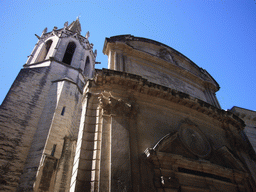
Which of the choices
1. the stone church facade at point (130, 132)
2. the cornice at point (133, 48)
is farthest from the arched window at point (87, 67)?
the cornice at point (133, 48)

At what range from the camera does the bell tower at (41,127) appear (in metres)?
11.9

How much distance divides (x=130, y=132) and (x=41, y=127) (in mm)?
10717

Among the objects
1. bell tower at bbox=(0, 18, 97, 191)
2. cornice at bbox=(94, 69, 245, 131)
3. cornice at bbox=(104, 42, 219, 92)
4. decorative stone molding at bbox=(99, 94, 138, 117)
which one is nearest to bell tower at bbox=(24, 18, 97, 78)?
bell tower at bbox=(0, 18, 97, 191)

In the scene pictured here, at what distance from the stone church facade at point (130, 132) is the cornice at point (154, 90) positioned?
0.04 metres

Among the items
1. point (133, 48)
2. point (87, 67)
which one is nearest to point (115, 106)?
point (133, 48)

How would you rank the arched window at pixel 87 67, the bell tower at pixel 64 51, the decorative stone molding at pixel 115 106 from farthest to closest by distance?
the arched window at pixel 87 67, the bell tower at pixel 64 51, the decorative stone molding at pixel 115 106

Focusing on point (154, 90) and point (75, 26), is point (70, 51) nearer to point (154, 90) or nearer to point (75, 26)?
point (75, 26)

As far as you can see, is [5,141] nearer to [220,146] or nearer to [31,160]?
[31,160]

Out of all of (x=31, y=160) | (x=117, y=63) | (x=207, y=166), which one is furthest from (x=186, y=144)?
(x=31, y=160)

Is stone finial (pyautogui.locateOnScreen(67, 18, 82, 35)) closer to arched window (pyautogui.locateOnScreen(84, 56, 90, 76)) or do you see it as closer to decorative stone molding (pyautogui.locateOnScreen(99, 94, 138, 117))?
arched window (pyautogui.locateOnScreen(84, 56, 90, 76))

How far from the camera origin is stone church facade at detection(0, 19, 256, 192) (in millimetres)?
5969

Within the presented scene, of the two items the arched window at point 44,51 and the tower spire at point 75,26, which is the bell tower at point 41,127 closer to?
the arched window at point 44,51

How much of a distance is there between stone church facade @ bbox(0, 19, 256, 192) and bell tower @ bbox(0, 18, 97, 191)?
7cm

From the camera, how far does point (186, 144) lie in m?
7.70
